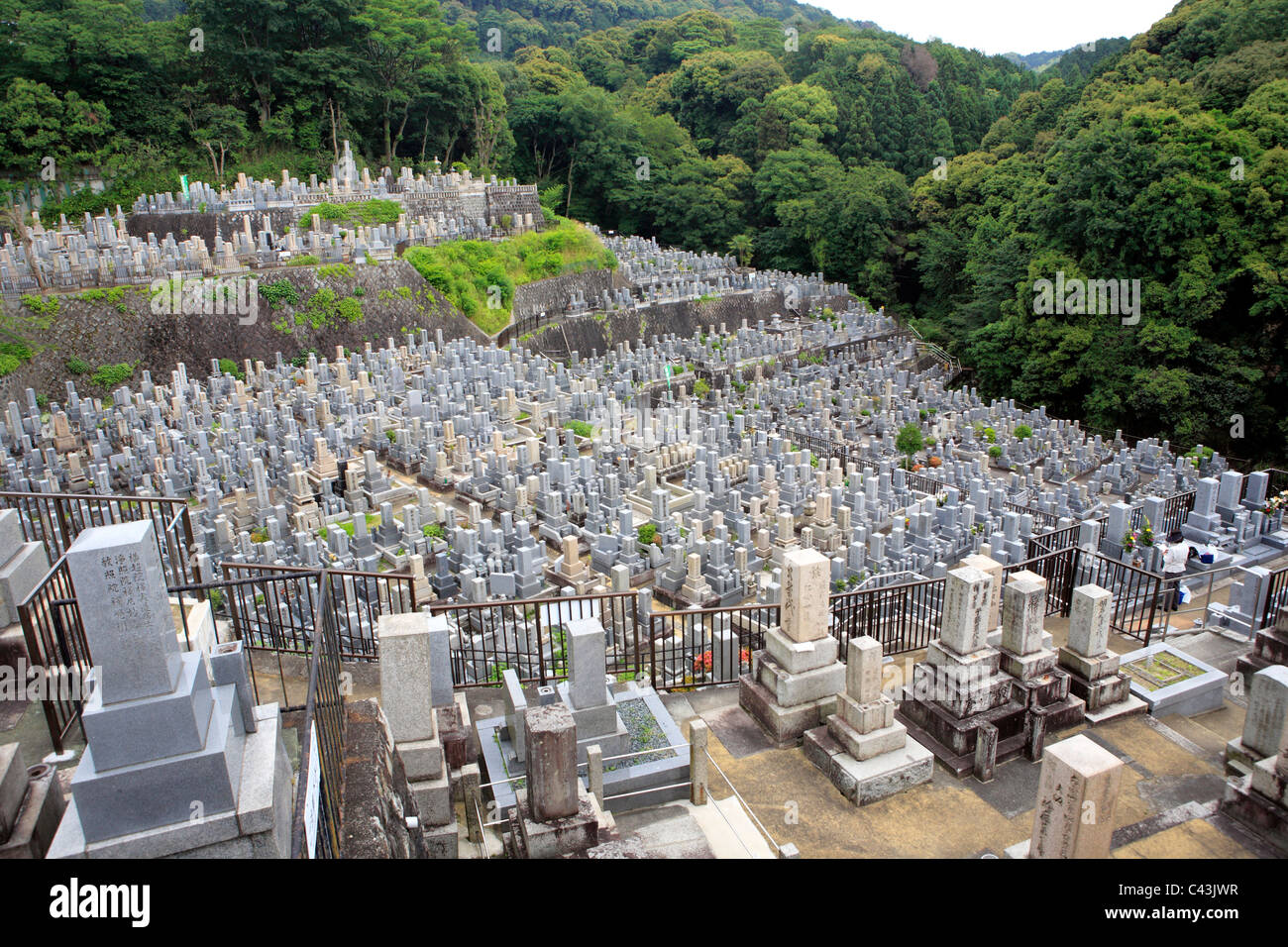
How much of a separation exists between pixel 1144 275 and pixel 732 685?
2661 cm

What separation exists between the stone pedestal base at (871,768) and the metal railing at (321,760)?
3559 millimetres

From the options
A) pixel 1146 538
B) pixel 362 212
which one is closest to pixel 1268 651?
pixel 1146 538

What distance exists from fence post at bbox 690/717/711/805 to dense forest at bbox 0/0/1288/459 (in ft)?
82.8

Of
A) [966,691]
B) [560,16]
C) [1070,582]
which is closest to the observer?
[966,691]

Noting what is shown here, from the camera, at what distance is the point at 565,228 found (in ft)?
117

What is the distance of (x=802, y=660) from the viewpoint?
6.99m

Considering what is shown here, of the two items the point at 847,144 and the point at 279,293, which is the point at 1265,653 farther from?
the point at 847,144

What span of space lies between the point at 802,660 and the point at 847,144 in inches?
1994

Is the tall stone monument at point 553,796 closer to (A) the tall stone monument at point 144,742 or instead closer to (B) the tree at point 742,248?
(A) the tall stone monument at point 144,742

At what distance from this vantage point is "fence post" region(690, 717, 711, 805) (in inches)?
241

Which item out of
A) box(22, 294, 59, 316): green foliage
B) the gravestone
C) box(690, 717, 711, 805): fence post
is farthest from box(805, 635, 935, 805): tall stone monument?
box(22, 294, 59, 316): green foliage

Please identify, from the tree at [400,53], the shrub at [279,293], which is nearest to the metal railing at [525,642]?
the shrub at [279,293]

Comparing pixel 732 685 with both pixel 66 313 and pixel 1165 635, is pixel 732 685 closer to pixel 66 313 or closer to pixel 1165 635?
pixel 1165 635

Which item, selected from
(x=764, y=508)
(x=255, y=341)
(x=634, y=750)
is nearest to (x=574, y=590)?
(x=764, y=508)
